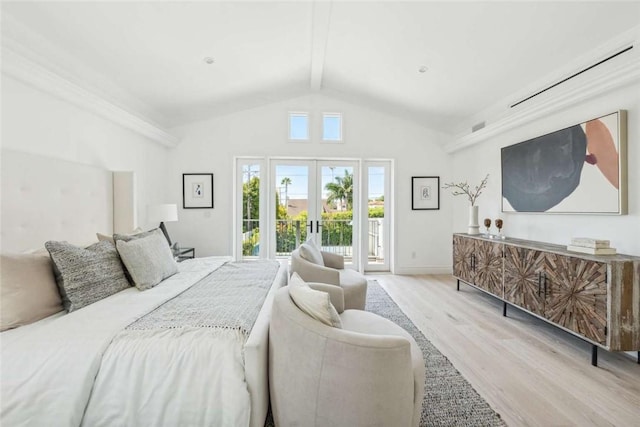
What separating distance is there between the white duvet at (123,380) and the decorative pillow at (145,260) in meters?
0.75

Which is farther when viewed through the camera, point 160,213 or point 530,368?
point 160,213

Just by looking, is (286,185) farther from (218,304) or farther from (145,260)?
(218,304)

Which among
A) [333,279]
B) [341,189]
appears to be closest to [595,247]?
[333,279]

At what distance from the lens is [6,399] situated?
112 cm

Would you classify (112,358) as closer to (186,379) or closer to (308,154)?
(186,379)

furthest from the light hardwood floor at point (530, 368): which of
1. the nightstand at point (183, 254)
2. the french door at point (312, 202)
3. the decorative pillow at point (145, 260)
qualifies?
the nightstand at point (183, 254)

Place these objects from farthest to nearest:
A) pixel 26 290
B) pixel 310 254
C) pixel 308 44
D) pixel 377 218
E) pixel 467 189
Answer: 1. pixel 377 218
2. pixel 467 189
3. pixel 308 44
4. pixel 310 254
5. pixel 26 290

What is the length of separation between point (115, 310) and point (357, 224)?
12.8 feet

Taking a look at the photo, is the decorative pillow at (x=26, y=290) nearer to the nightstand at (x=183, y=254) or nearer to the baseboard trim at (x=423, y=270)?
the nightstand at (x=183, y=254)

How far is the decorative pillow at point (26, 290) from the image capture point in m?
1.42

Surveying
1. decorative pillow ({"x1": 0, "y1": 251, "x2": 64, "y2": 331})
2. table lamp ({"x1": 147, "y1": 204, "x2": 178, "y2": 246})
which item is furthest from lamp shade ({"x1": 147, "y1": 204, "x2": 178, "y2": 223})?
decorative pillow ({"x1": 0, "y1": 251, "x2": 64, "y2": 331})

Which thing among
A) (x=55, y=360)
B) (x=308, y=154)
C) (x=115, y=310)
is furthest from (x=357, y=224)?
(x=55, y=360)

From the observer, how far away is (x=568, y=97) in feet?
8.69

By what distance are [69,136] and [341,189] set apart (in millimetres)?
3619
